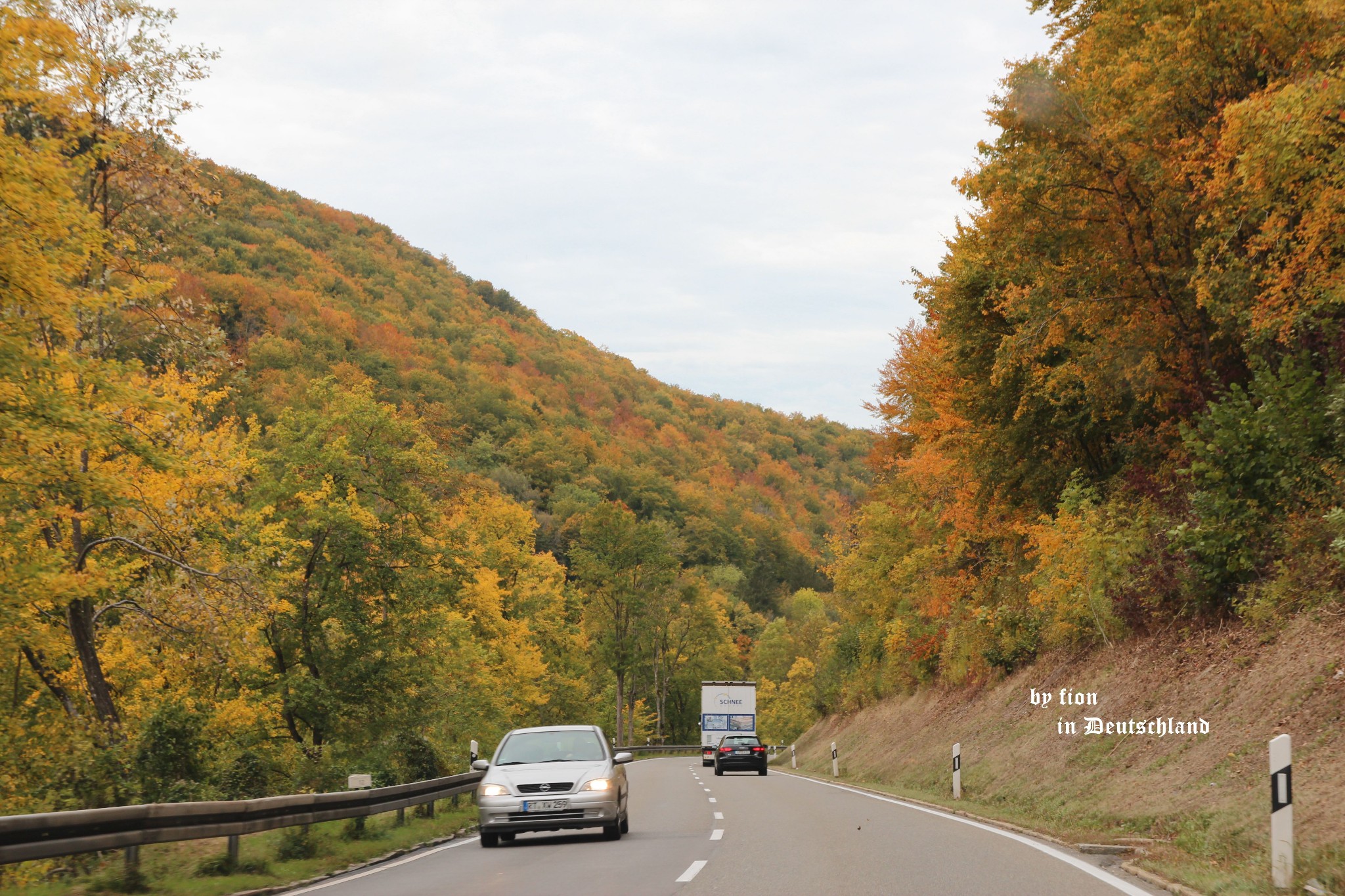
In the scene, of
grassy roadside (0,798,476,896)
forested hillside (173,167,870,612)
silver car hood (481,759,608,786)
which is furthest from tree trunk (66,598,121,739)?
forested hillside (173,167,870,612)

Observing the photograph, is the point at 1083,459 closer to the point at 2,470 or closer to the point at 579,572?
the point at 2,470

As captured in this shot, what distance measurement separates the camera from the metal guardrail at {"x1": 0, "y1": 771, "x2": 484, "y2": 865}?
7965 mm

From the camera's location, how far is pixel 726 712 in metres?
53.9

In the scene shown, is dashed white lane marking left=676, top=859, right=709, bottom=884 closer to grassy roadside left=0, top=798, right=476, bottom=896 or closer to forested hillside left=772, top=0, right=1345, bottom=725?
grassy roadside left=0, top=798, right=476, bottom=896

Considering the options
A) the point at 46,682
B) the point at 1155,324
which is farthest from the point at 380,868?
the point at 1155,324

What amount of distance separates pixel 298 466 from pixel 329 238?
301ft

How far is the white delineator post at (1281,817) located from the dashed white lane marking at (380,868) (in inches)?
181

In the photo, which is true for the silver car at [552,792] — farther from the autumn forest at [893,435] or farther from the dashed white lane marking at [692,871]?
the autumn forest at [893,435]

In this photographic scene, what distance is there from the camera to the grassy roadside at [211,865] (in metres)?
9.67

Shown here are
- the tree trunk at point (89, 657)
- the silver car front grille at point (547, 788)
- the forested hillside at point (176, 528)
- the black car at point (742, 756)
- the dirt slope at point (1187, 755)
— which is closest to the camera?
the dirt slope at point (1187, 755)

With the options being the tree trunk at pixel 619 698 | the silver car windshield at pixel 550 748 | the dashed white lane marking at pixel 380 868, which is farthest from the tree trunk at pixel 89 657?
the tree trunk at pixel 619 698

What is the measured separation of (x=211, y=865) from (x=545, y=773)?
4.33 meters

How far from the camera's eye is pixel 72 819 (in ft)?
27.7

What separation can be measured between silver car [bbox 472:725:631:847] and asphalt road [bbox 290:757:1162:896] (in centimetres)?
29
